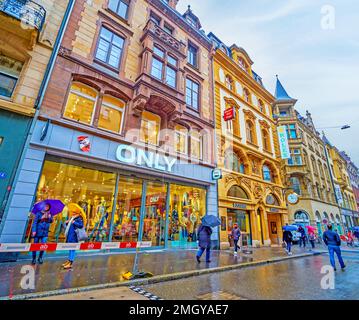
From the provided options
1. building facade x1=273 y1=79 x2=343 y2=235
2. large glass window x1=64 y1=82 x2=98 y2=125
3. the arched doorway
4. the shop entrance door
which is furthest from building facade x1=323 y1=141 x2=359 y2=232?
large glass window x1=64 y1=82 x2=98 y2=125

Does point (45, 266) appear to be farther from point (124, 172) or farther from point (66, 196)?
point (124, 172)

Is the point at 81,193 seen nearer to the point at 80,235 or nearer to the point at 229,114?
the point at 80,235

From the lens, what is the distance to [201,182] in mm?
13812

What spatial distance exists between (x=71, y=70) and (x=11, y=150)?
15.9 ft

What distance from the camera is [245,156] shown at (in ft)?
59.5

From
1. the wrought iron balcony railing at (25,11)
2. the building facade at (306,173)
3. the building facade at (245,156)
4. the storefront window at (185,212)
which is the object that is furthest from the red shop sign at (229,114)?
the building facade at (306,173)

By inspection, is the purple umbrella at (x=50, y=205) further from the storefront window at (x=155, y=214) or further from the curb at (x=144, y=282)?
the storefront window at (x=155, y=214)

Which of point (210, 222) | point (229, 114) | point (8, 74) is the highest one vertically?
point (229, 114)

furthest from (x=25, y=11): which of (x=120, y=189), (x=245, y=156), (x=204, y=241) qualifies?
(x=245, y=156)

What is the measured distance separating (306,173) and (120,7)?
2887 centimetres

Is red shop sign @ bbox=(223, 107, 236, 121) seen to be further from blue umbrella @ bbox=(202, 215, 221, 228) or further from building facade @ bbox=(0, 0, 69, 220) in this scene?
building facade @ bbox=(0, 0, 69, 220)

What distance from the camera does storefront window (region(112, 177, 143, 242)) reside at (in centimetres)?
1018
